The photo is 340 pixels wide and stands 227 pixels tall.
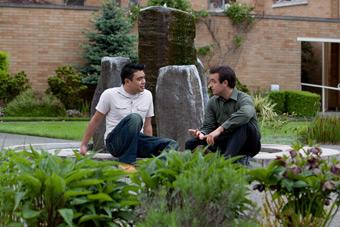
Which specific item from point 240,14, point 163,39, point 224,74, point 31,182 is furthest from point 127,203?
point 240,14

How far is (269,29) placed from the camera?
29.5m

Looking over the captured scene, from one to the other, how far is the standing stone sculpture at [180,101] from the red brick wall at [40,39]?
A: 15.7m

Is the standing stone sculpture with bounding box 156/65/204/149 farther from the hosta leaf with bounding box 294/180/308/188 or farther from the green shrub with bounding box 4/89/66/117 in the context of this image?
the green shrub with bounding box 4/89/66/117

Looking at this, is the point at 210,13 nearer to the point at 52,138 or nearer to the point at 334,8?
the point at 334,8

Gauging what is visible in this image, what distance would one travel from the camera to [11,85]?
2436 centimetres

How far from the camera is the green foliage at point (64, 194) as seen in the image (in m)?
4.08

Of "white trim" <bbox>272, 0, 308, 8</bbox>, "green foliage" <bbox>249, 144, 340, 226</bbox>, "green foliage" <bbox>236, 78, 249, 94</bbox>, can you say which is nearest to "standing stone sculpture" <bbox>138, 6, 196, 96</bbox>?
"green foliage" <bbox>249, 144, 340, 226</bbox>

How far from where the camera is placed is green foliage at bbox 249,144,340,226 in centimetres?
440

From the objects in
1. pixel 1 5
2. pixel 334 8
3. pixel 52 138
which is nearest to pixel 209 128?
pixel 52 138

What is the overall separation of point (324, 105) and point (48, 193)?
91.3ft

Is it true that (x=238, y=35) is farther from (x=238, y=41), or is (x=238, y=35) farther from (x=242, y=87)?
(x=242, y=87)

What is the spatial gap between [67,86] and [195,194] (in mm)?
21090

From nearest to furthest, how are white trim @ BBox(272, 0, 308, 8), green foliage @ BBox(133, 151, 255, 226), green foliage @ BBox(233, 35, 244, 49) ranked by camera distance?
green foliage @ BBox(133, 151, 255, 226) → green foliage @ BBox(233, 35, 244, 49) → white trim @ BBox(272, 0, 308, 8)

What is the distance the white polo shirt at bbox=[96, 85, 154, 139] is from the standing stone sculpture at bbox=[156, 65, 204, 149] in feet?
5.90
